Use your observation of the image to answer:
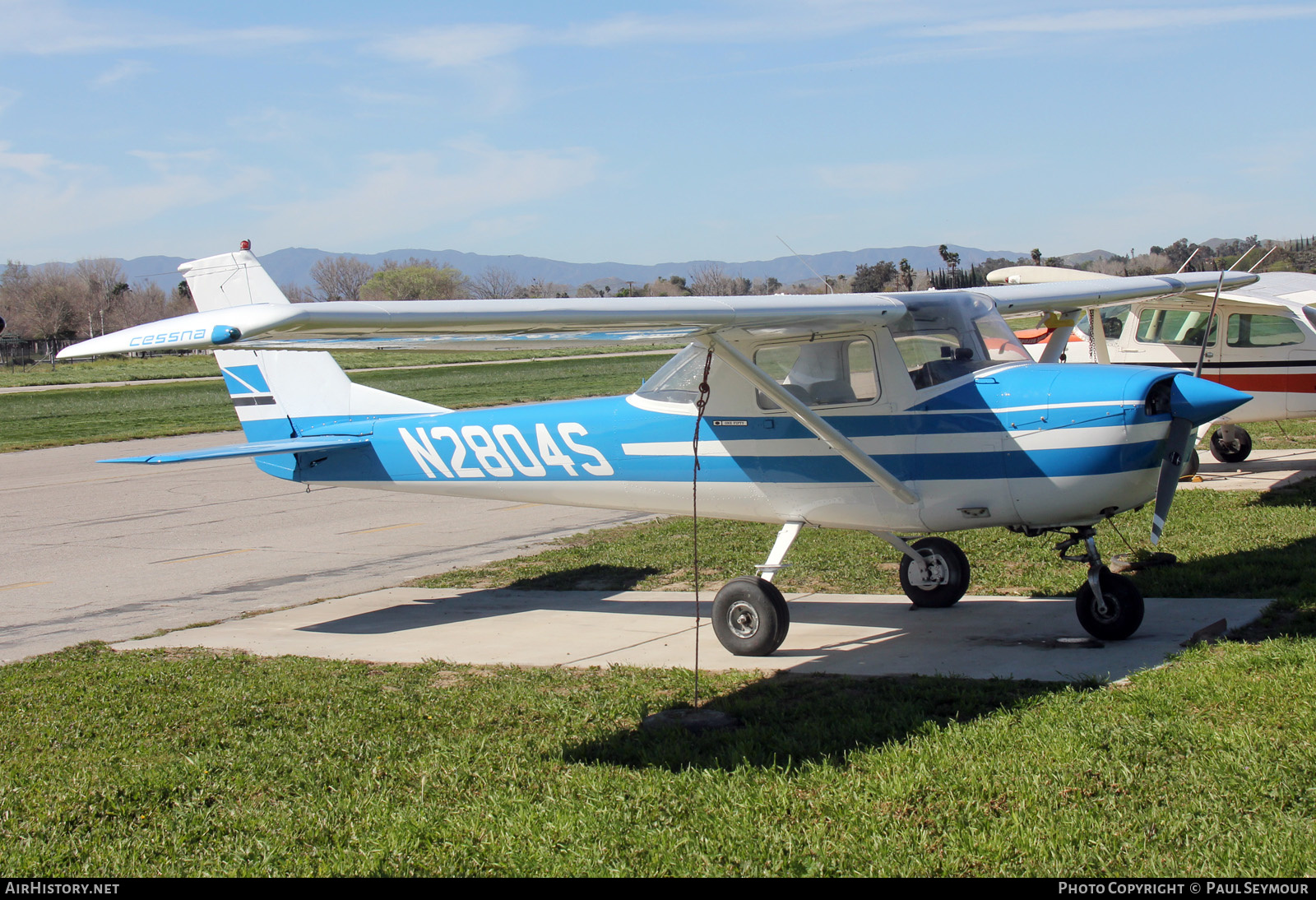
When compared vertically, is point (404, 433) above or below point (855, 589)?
above

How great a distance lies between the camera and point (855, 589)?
9.00 metres

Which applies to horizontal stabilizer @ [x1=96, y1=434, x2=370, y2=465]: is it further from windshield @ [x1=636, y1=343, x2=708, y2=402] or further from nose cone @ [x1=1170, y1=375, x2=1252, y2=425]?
nose cone @ [x1=1170, y1=375, x2=1252, y2=425]

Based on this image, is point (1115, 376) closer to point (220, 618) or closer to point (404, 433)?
point (404, 433)

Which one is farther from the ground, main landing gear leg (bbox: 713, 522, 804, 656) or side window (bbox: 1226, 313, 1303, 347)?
side window (bbox: 1226, 313, 1303, 347)

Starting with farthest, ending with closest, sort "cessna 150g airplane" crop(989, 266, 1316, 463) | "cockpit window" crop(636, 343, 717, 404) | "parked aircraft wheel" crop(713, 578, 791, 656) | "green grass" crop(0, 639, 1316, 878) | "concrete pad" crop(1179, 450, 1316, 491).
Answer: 1. "cessna 150g airplane" crop(989, 266, 1316, 463)
2. "concrete pad" crop(1179, 450, 1316, 491)
3. "cockpit window" crop(636, 343, 717, 404)
4. "parked aircraft wheel" crop(713, 578, 791, 656)
5. "green grass" crop(0, 639, 1316, 878)

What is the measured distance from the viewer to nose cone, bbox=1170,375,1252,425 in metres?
6.46

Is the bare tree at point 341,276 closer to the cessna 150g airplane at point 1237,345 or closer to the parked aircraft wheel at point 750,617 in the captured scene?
the cessna 150g airplane at point 1237,345

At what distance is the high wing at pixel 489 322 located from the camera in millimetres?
4602

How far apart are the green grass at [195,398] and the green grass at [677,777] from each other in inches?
892

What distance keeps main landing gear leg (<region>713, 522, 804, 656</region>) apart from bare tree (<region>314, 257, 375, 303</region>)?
125m

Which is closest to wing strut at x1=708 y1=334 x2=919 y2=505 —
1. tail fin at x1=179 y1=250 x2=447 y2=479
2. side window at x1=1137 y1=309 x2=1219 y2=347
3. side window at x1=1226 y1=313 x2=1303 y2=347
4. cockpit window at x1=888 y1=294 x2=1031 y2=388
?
cockpit window at x1=888 y1=294 x2=1031 y2=388

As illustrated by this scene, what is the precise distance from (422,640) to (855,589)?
3487 millimetres

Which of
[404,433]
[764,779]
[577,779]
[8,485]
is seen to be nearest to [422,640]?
[404,433]

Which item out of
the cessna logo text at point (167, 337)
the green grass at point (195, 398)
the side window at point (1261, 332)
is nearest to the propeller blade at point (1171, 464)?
the cessna logo text at point (167, 337)
